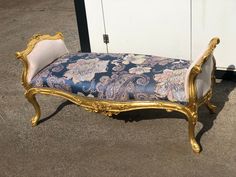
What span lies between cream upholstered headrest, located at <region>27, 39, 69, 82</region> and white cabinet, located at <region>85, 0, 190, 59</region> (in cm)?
83

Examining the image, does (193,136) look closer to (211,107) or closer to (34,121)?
(211,107)

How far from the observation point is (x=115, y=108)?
12.3 feet

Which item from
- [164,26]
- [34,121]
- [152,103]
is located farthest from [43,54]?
[164,26]

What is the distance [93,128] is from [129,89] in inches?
30.3

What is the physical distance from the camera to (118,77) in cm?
383

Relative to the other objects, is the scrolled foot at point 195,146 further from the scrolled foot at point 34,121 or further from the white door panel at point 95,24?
the white door panel at point 95,24

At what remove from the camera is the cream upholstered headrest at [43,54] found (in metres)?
4.12

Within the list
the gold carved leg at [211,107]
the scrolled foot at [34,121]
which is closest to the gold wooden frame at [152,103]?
the gold carved leg at [211,107]

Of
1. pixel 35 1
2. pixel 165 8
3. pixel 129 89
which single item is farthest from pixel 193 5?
pixel 35 1

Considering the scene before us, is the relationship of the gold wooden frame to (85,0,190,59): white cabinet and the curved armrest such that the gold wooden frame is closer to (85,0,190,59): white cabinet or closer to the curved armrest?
the curved armrest

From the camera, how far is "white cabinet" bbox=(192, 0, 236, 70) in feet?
14.6

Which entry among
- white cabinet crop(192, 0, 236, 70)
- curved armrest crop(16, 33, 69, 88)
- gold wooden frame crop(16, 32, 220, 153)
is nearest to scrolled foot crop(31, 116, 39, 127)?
gold wooden frame crop(16, 32, 220, 153)

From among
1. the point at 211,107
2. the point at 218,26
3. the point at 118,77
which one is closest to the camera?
the point at 118,77

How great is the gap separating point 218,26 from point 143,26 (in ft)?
3.03
